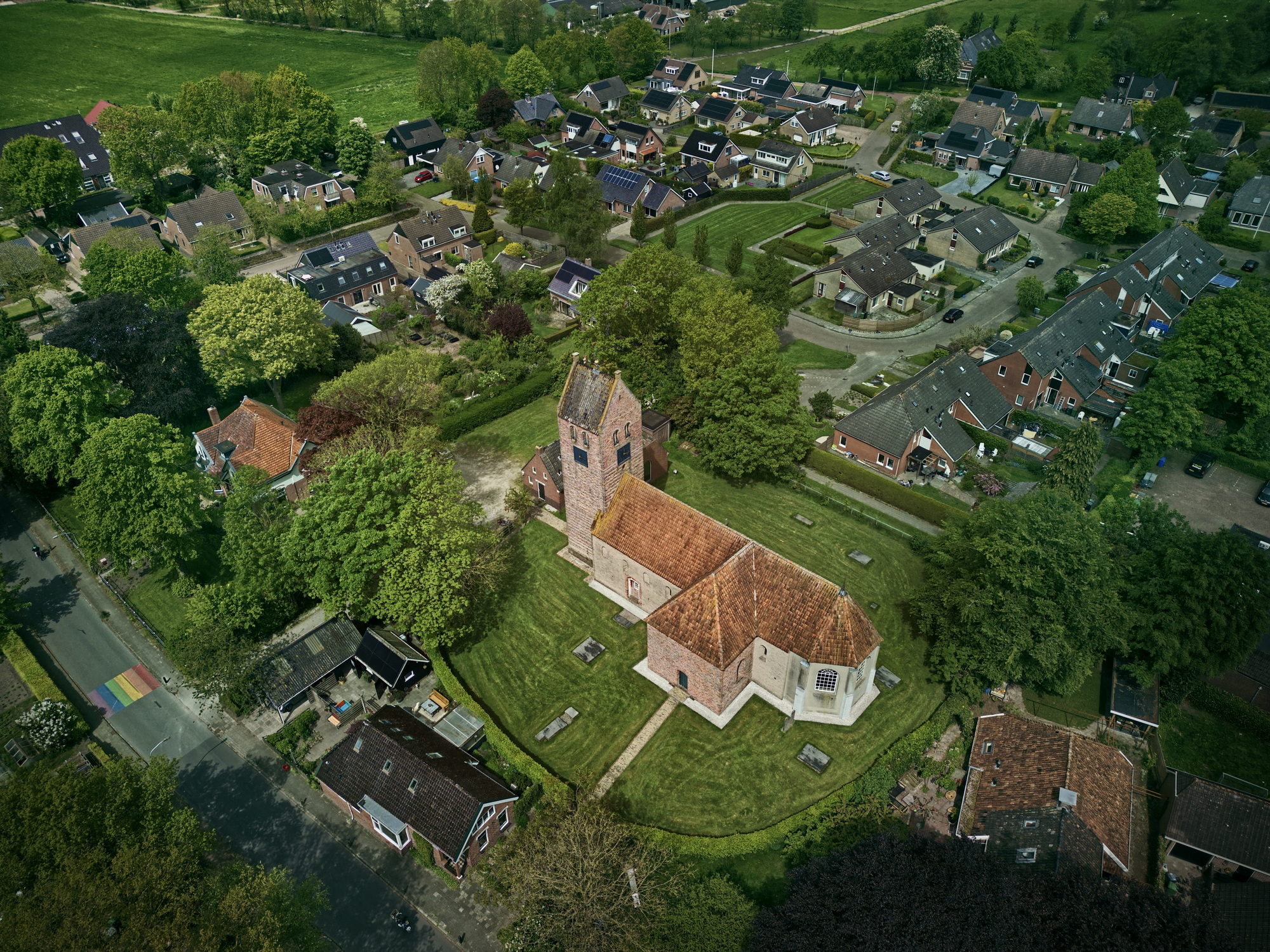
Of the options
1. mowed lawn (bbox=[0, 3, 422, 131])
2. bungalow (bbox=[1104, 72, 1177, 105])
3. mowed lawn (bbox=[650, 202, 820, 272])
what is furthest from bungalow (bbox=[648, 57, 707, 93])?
bungalow (bbox=[1104, 72, 1177, 105])

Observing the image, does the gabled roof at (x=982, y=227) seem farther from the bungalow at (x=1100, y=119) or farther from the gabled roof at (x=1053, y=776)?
the gabled roof at (x=1053, y=776)

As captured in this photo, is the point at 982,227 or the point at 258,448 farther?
the point at 982,227

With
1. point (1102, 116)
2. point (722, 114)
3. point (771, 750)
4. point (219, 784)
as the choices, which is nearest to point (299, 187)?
point (722, 114)

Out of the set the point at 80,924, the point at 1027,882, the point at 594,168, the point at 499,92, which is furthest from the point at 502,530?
the point at 499,92

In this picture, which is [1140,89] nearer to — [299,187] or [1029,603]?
[1029,603]

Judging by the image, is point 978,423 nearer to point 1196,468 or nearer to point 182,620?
point 1196,468

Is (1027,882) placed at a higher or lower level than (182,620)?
higher
